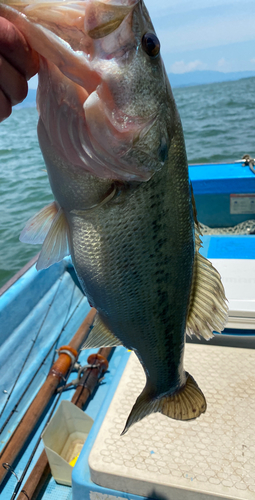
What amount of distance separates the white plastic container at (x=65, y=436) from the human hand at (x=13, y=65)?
6.16 feet

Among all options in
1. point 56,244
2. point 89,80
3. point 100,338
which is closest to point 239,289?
point 100,338

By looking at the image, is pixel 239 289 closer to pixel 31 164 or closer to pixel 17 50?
pixel 17 50

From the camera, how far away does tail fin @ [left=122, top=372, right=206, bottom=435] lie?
1.33 metres

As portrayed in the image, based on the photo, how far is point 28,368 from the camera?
314cm

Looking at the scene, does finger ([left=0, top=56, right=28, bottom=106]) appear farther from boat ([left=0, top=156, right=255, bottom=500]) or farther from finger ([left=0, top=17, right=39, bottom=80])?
boat ([left=0, top=156, right=255, bottom=500])

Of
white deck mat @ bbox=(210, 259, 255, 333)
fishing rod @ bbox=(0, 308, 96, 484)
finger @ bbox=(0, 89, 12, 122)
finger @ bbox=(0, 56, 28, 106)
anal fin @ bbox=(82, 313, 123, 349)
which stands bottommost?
fishing rod @ bbox=(0, 308, 96, 484)

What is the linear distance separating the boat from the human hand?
4.43ft

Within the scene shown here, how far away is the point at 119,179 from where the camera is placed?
37.2 inches

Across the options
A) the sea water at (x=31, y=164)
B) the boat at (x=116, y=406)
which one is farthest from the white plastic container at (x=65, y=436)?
the sea water at (x=31, y=164)

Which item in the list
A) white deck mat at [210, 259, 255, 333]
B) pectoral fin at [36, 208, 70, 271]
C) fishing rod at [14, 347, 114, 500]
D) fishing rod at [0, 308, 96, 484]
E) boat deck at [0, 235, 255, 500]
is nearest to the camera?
pectoral fin at [36, 208, 70, 271]

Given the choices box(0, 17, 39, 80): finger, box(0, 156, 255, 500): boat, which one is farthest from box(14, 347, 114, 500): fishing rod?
box(0, 17, 39, 80): finger

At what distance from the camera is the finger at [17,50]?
0.75m

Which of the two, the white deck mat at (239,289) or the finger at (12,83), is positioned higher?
the finger at (12,83)

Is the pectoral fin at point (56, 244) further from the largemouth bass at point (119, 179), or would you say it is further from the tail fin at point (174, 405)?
the tail fin at point (174, 405)
